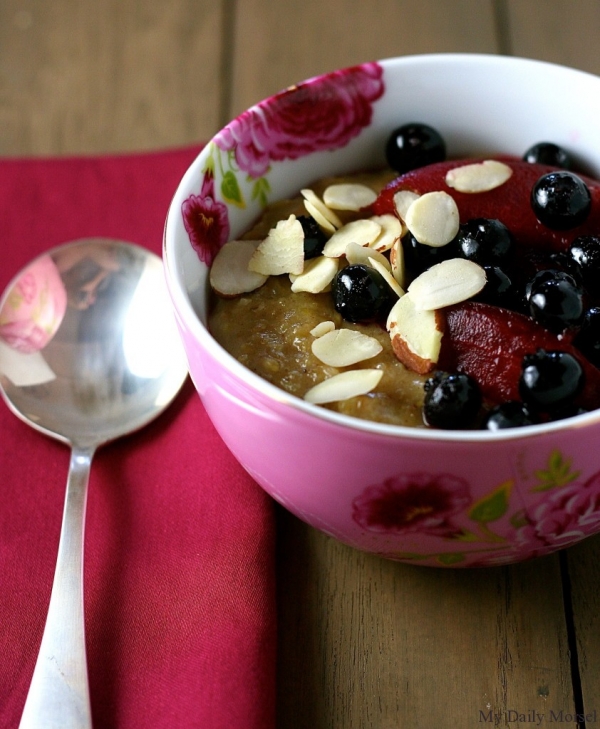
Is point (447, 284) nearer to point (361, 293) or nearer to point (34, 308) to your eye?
point (361, 293)

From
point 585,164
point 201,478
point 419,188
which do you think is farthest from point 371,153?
point 201,478

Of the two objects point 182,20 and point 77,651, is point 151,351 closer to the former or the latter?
point 77,651

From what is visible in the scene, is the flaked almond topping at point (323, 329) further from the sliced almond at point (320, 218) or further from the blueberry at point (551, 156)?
the blueberry at point (551, 156)

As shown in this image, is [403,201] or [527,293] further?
[403,201]

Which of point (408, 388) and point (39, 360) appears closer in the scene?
point (408, 388)

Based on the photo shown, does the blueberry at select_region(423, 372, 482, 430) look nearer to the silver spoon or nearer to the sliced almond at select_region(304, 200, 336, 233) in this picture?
the sliced almond at select_region(304, 200, 336, 233)

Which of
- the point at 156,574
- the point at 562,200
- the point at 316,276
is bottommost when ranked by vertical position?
the point at 156,574

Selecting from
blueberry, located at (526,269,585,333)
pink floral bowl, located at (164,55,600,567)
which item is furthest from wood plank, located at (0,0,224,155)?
blueberry, located at (526,269,585,333)

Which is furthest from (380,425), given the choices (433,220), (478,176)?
(478,176)

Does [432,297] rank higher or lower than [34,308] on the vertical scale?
higher
